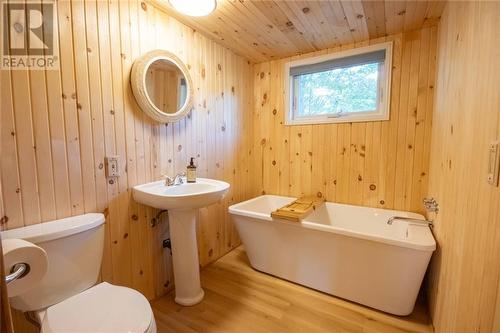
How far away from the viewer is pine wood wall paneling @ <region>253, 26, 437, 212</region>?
207cm

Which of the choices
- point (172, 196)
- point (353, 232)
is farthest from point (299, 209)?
point (172, 196)

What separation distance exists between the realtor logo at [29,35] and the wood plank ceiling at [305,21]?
72cm

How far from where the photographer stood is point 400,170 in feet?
7.16

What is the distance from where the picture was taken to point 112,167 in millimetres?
1511

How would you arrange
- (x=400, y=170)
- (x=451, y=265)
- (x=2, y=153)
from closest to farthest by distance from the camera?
(x=2, y=153) → (x=451, y=265) → (x=400, y=170)

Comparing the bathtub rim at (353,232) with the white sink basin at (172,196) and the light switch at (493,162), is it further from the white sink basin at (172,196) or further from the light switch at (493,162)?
the light switch at (493,162)

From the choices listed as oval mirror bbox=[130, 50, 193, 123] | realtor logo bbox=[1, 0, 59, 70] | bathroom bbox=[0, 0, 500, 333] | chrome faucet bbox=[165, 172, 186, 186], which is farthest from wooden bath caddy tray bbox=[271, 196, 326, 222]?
realtor logo bbox=[1, 0, 59, 70]

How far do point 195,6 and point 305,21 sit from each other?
33.5 inches

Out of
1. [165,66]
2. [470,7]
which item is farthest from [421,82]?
[165,66]

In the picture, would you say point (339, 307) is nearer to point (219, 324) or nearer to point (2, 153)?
point (219, 324)

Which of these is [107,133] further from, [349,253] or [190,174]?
[349,253]

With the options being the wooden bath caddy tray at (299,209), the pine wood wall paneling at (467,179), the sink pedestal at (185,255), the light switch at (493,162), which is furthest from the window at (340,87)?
the sink pedestal at (185,255)

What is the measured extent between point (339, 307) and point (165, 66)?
219cm

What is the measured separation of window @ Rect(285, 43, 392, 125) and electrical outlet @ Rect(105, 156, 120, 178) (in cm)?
180
